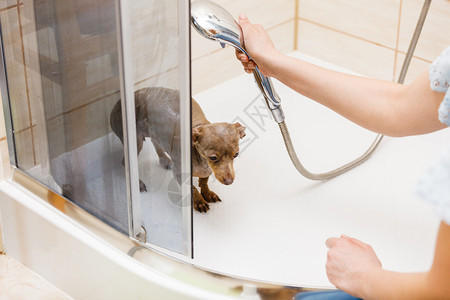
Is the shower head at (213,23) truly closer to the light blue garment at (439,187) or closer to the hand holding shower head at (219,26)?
the hand holding shower head at (219,26)

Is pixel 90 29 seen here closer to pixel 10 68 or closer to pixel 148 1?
pixel 148 1

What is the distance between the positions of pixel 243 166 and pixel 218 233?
250 millimetres

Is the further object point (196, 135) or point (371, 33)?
point (371, 33)

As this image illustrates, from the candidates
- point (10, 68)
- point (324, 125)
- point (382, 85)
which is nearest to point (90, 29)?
point (10, 68)

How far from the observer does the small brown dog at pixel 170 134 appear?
106cm

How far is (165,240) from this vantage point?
1.17 m

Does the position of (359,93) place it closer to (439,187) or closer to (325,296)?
(325,296)

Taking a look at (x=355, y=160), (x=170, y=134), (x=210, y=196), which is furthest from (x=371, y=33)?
(x=170, y=134)

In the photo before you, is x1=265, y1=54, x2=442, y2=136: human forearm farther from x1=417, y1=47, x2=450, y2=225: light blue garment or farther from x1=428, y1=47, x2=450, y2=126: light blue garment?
x1=417, y1=47, x2=450, y2=225: light blue garment

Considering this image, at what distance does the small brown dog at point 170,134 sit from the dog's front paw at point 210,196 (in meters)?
0.12

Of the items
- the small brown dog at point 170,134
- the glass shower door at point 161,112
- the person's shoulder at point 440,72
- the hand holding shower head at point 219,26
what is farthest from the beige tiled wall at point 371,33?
the glass shower door at point 161,112

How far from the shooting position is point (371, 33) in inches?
73.2

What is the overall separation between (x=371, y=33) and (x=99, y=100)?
97cm

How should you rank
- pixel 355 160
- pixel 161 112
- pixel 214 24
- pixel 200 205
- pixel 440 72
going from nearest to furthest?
pixel 440 72
pixel 161 112
pixel 214 24
pixel 200 205
pixel 355 160
